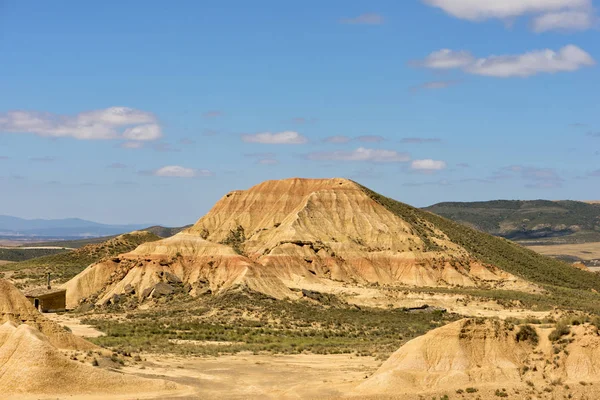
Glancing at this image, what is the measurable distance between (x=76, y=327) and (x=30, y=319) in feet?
71.5

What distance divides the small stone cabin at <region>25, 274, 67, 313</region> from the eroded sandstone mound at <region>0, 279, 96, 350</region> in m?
31.4

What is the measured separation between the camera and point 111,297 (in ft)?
313

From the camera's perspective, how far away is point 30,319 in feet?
173

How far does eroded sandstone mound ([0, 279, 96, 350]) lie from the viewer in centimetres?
5041

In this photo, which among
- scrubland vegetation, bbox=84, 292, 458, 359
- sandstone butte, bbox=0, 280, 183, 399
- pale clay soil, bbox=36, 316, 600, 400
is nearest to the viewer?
pale clay soil, bbox=36, 316, 600, 400

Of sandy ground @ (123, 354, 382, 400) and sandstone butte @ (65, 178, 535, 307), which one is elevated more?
sandstone butte @ (65, 178, 535, 307)

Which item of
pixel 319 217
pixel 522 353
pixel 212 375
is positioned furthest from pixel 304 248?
pixel 522 353

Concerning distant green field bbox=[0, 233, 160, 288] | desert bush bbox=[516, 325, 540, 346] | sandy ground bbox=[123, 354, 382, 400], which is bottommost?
sandy ground bbox=[123, 354, 382, 400]

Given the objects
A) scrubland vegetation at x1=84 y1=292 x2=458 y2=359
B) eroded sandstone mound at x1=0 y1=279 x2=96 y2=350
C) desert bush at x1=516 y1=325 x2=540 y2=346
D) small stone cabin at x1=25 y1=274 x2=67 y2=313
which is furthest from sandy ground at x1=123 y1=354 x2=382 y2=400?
small stone cabin at x1=25 y1=274 x2=67 y2=313

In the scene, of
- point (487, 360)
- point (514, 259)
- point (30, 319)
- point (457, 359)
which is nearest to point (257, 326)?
point (30, 319)

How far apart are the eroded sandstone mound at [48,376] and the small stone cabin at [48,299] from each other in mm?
46252

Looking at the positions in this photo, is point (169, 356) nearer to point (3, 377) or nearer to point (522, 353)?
point (3, 377)

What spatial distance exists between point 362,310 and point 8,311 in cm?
4431

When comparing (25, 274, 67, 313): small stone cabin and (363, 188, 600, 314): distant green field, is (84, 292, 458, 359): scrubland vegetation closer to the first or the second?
(25, 274, 67, 313): small stone cabin
